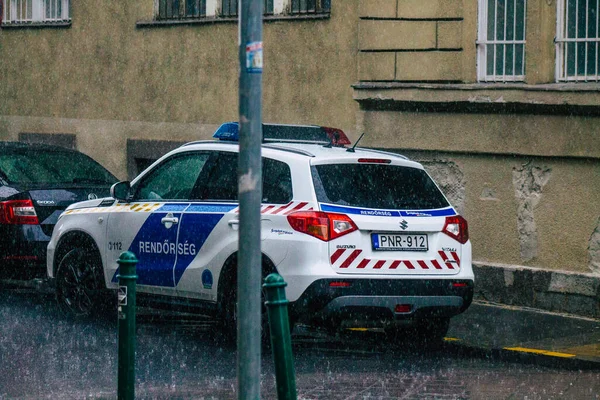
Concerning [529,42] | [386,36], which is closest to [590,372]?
[529,42]

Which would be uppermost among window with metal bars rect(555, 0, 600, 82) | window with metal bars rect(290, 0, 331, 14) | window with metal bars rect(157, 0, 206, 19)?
window with metal bars rect(157, 0, 206, 19)

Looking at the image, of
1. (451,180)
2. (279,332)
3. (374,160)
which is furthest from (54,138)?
(279,332)

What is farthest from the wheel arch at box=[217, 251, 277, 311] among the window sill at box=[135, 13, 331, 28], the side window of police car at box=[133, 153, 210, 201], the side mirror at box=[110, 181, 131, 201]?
the window sill at box=[135, 13, 331, 28]

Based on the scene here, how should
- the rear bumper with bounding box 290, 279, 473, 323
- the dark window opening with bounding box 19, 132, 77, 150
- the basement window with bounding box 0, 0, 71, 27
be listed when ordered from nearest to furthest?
the rear bumper with bounding box 290, 279, 473, 323
the dark window opening with bounding box 19, 132, 77, 150
the basement window with bounding box 0, 0, 71, 27

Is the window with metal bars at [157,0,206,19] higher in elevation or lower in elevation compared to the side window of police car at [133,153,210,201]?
higher

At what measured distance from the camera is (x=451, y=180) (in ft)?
45.4

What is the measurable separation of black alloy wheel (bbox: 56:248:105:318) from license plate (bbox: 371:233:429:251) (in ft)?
9.86

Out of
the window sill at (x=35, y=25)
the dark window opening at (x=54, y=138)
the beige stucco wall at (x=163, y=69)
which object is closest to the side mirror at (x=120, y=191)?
the beige stucco wall at (x=163, y=69)

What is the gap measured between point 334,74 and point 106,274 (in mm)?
4908

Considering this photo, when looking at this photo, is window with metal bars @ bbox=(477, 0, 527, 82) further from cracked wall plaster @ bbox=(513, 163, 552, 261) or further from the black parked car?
the black parked car

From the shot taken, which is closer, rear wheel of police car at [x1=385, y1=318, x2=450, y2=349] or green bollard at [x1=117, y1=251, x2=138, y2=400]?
green bollard at [x1=117, y1=251, x2=138, y2=400]

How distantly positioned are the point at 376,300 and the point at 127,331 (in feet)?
9.96

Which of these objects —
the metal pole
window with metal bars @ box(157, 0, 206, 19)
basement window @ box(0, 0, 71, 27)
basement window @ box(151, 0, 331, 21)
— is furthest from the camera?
basement window @ box(0, 0, 71, 27)

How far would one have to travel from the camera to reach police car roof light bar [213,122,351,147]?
10758 millimetres
